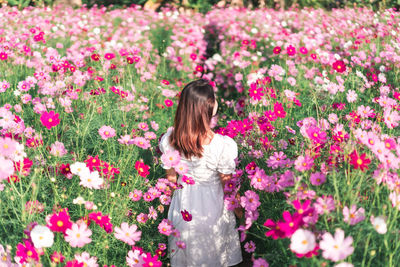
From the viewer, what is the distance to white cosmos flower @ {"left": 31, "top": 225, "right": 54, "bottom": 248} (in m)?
1.41

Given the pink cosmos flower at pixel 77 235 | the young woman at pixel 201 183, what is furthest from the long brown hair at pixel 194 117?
the pink cosmos flower at pixel 77 235

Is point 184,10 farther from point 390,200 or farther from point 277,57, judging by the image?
point 390,200

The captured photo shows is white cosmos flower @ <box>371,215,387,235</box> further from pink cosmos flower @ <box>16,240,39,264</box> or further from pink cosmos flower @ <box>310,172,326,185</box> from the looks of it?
pink cosmos flower @ <box>16,240,39,264</box>

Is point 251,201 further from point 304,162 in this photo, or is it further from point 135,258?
point 135,258

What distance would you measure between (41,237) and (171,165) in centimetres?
83

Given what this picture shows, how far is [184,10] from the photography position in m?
8.86

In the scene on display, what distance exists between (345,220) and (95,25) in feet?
16.1

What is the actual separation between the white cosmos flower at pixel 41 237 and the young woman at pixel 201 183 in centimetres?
93

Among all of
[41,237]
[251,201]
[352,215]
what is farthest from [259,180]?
[41,237]

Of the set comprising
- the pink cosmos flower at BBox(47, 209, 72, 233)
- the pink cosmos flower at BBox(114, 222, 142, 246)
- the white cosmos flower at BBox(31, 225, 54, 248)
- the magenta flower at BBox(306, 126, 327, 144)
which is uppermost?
the magenta flower at BBox(306, 126, 327, 144)

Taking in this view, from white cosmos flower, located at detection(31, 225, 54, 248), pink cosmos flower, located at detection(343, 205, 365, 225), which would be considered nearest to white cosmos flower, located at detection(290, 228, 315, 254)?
pink cosmos flower, located at detection(343, 205, 365, 225)

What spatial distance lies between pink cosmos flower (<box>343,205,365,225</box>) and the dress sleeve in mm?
857

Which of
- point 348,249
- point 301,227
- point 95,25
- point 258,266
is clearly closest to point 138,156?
point 258,266

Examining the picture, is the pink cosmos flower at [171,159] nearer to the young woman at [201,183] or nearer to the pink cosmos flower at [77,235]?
the young woman at [201,183]
